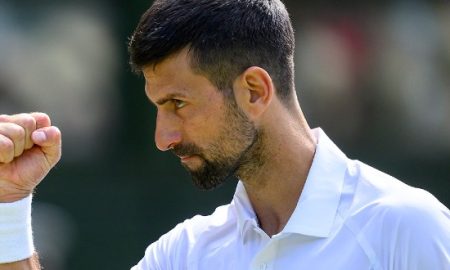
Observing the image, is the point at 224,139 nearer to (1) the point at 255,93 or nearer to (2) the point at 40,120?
(1) the point at 255,93

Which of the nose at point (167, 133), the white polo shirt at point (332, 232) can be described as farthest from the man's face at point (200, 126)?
the white polo shirt at point (332, 232)

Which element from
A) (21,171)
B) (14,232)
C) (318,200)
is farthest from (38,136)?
(318,200)

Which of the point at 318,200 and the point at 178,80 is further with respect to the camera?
the point at 178,80

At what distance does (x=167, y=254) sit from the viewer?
3301 mm

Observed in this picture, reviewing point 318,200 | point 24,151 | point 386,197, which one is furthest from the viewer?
point 24,151

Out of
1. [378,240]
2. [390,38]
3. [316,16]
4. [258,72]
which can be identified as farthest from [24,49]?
[378,240]

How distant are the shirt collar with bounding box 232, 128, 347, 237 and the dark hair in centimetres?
23

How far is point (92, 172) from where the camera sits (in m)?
7.15

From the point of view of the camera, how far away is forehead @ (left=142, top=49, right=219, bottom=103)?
3195 mm

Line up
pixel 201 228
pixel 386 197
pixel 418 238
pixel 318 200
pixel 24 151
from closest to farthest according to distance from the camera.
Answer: pixel 418 238
pixel 386 197
pixel 318 200
pixel 24 151
pixel 201 228

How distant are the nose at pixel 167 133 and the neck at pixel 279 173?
20 centimetres

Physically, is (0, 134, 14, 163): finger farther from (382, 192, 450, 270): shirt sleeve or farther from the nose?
(382, 192, 450, 270): shirt sleeve

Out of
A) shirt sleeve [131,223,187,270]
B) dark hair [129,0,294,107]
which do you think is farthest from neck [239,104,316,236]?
shirt sleeve [131,223,187,270]

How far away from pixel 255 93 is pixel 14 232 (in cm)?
73
